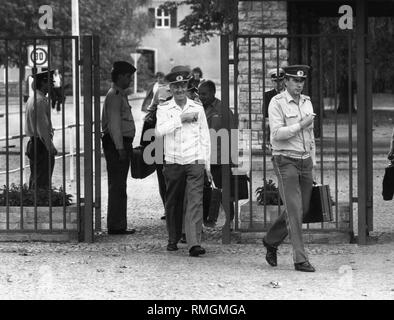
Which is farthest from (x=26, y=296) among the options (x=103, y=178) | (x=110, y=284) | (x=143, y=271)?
(x=103, y=178)

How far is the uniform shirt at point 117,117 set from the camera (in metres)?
12.8

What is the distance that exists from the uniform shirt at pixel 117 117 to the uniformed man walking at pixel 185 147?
1.32 metres

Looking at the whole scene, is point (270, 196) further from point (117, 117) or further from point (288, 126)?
point (288, 126)

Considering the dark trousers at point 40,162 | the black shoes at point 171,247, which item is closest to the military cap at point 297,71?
the black shoes at point 171,247

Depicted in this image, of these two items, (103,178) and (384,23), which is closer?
(103,178)

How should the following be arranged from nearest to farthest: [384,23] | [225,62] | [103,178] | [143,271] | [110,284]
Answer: [110,284], [143,271], [225,62], [103,178], [384,23]

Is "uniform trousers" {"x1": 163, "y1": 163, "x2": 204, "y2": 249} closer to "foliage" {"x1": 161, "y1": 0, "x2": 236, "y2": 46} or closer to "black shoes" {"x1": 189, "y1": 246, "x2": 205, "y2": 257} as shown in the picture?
"black shoes" {"x1": 189, "y1": 246, "x2": 205, "y2": 257}

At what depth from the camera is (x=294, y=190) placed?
33.9 ft

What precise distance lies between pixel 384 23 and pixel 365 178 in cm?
2524

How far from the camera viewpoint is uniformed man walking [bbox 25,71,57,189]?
40.3 feet

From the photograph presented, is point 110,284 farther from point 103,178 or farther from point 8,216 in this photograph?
point 103,178

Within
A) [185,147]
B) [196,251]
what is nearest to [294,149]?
[185,147]

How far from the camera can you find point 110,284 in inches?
381
